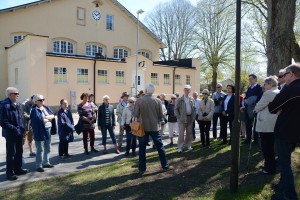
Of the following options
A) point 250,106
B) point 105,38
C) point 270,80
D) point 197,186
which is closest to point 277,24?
point 250,106

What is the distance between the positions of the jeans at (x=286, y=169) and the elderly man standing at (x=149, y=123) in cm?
269

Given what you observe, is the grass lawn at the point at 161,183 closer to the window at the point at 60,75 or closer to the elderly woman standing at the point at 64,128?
the elderly woman standing at the point at 64,128

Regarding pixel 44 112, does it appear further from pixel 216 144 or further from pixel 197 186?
pixel 216 144

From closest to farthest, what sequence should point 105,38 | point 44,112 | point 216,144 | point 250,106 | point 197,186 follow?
point 197,186 < point 44,112 < point 250,106 < point 216,144 < point 105,38

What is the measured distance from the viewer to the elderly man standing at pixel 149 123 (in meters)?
6.54

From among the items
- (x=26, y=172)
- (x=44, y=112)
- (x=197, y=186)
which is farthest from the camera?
(x=44, y=112)

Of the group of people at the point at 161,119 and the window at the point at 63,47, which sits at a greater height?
the window at the point at 63,47

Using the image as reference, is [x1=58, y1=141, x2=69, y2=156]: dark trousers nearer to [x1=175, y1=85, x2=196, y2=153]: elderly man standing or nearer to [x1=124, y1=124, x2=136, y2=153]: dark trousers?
[x1=124, y1=124, x2=136, y2=153]: dark trousers

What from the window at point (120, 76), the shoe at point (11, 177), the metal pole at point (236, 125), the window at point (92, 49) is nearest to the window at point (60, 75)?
the window at point (120, 76)

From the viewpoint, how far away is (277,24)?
7.92 meters

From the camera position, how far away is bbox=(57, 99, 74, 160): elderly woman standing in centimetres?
854

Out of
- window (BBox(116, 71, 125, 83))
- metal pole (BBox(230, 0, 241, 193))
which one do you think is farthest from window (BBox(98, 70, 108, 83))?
metal pole (BBox(230, 0, 241, 193))

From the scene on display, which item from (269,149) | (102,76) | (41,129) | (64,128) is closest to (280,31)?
(269,149)

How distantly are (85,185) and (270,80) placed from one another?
4157 mm
